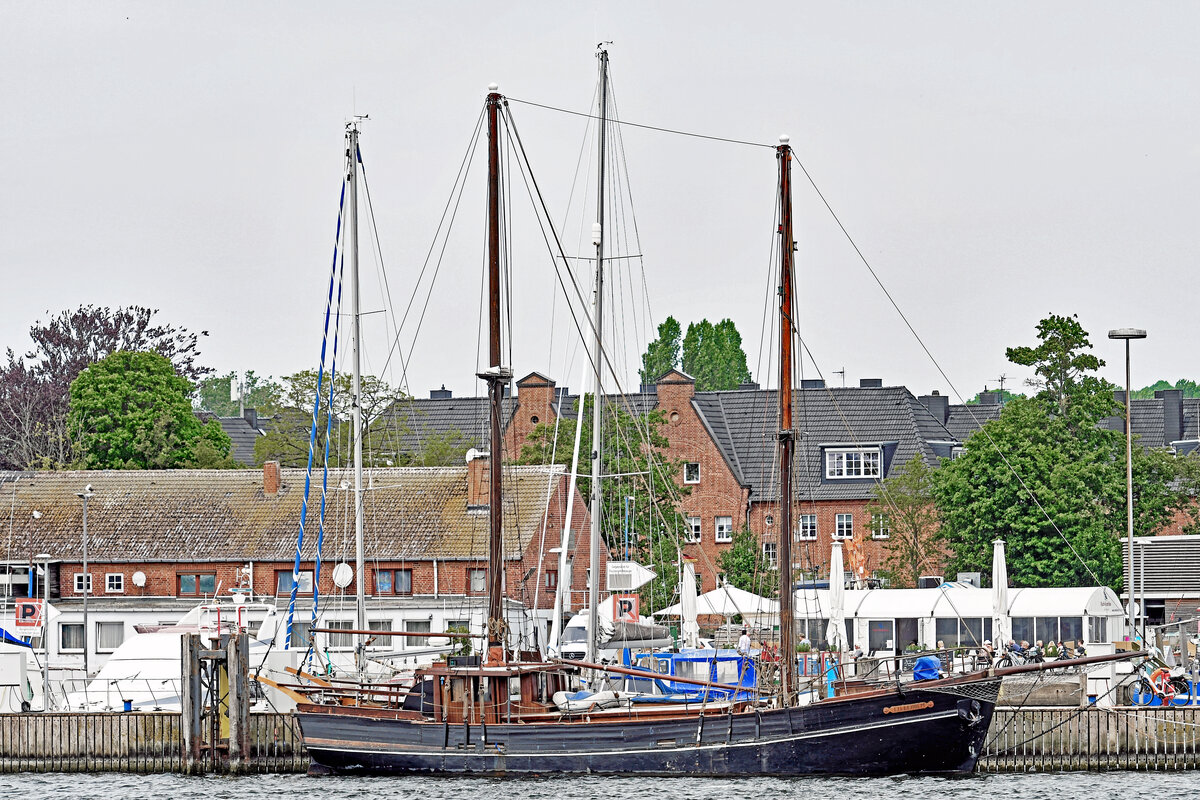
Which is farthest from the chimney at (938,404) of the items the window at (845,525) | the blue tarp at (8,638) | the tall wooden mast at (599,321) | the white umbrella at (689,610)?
the blue tarp at (8,638)

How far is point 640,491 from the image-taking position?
7825cm

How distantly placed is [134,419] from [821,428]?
A: 33.4 m

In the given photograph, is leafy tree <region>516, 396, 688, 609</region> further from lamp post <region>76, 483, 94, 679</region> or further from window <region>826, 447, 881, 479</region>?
lamp post <region>76, 483, 94, 679</region>

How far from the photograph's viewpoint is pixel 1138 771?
45.5 m

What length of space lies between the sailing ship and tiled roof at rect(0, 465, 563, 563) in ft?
88.0

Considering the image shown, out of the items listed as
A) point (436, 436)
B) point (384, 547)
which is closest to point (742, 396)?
point (436, 436)

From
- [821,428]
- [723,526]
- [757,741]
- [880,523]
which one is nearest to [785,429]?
[757,741]

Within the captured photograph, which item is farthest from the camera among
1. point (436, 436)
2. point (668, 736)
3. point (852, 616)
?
point (436, 436)

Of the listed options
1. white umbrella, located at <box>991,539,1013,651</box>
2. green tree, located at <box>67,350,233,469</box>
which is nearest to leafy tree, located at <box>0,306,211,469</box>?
green tree, located at <box>67,350,233,469</box>

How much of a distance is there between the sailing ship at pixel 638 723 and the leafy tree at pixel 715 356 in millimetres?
101396

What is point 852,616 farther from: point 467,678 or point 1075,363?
point 467,678

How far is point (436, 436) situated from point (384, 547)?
26509 mm

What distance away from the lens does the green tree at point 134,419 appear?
3708 inches

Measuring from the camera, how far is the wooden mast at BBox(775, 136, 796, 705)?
44.9m
